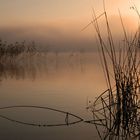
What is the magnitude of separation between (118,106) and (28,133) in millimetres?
1013

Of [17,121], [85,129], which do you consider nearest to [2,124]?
[17,121]

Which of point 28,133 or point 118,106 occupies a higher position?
point 118,106

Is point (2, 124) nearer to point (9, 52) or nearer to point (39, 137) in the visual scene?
point (39, 137)

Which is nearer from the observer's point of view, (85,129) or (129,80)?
(129,80)

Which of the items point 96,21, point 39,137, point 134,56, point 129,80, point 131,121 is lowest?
point 39,137

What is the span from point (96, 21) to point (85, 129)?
118 centimetres

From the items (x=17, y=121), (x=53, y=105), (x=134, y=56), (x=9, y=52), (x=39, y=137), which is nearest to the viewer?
(x=134, y=56)

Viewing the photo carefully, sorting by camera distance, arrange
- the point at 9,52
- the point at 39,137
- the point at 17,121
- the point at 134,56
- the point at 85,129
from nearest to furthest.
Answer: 1. the point at 134,56
2. the point at 39,137
3. the point at 85,129
4. the point at 17,121
5. the point at 9,52

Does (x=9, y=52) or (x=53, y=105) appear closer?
(x=53, y=105)

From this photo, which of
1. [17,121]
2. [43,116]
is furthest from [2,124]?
[43,116]

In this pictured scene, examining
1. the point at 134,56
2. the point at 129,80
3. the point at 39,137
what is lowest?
the point at 39,137

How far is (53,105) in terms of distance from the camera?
4941mm

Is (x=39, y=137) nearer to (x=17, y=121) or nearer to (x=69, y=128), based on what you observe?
(x=69, y=128)

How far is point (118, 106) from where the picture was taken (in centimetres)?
259
